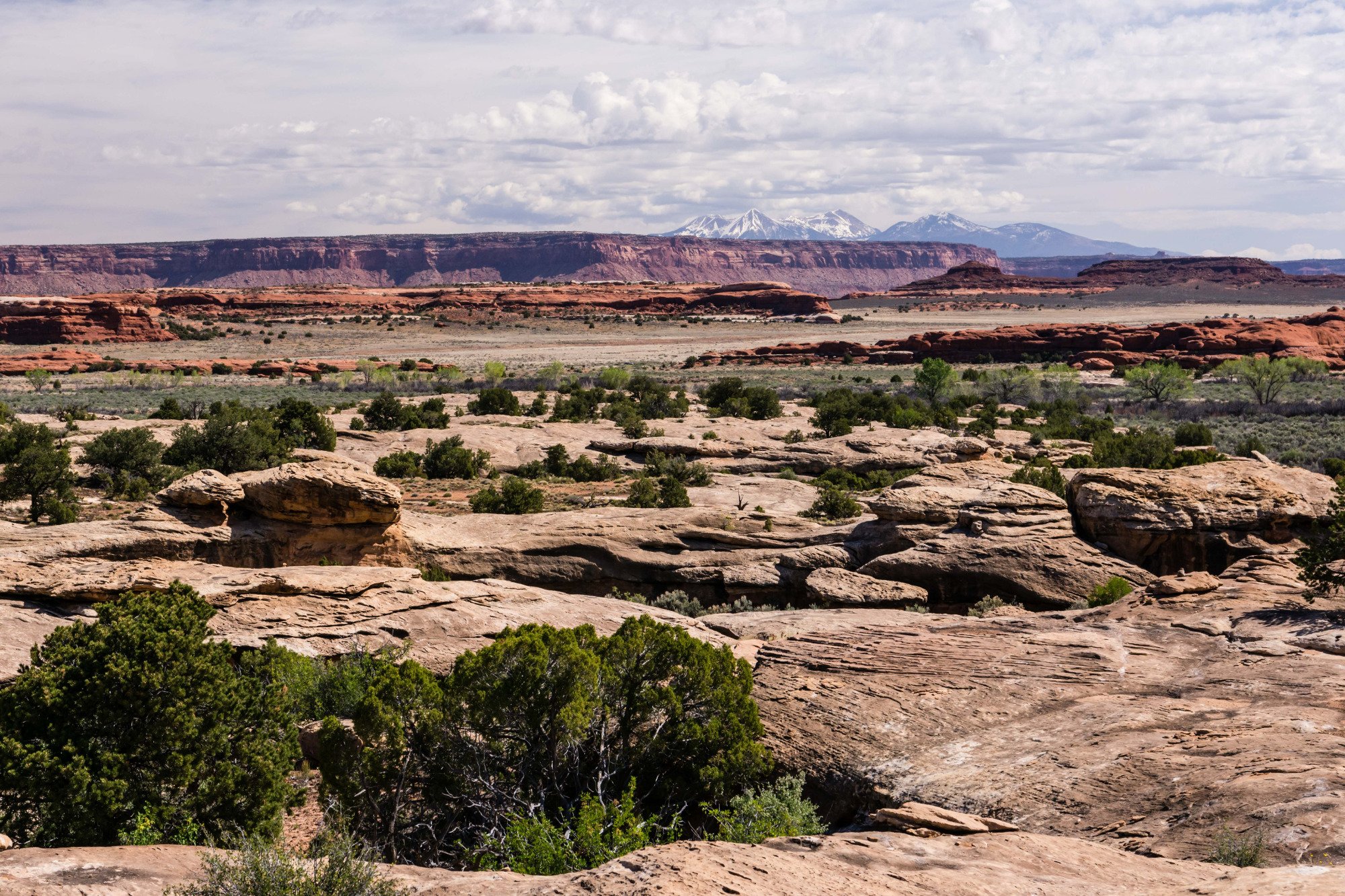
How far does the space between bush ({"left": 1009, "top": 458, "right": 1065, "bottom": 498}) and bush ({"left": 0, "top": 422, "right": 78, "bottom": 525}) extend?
17.9m

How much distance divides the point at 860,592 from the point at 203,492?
9225mm

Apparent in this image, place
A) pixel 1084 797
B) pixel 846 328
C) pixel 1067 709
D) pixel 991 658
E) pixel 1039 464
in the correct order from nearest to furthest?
1. pixel 1084 797
2. pixel 1067 709
3. pixel 991 658
4. pixel 1039 464
5. pixel 846 328

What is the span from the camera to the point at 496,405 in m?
37.9

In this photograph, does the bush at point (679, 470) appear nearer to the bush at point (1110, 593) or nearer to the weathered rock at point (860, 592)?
the weathered rock at point (860, 592)

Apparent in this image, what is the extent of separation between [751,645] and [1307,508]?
31.0ft

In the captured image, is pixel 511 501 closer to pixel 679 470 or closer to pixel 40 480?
pixel 679 470

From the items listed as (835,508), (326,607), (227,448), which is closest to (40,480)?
(227,448)

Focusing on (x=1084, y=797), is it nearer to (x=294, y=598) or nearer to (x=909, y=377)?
(x=294, y=598)

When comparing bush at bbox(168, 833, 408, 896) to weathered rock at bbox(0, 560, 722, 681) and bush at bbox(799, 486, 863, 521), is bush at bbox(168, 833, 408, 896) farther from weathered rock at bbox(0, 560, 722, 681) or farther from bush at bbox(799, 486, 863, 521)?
bush at bbox(799, 486, 863, 521)

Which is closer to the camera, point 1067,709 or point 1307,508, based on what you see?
point 1067,709

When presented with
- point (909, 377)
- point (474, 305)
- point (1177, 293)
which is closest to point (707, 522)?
point (909, 377)

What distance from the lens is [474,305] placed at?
126062mm

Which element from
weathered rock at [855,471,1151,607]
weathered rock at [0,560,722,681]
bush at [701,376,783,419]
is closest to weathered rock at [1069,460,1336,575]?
weathered rock at [855,471,1151,607]

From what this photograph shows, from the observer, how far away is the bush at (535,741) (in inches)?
317
